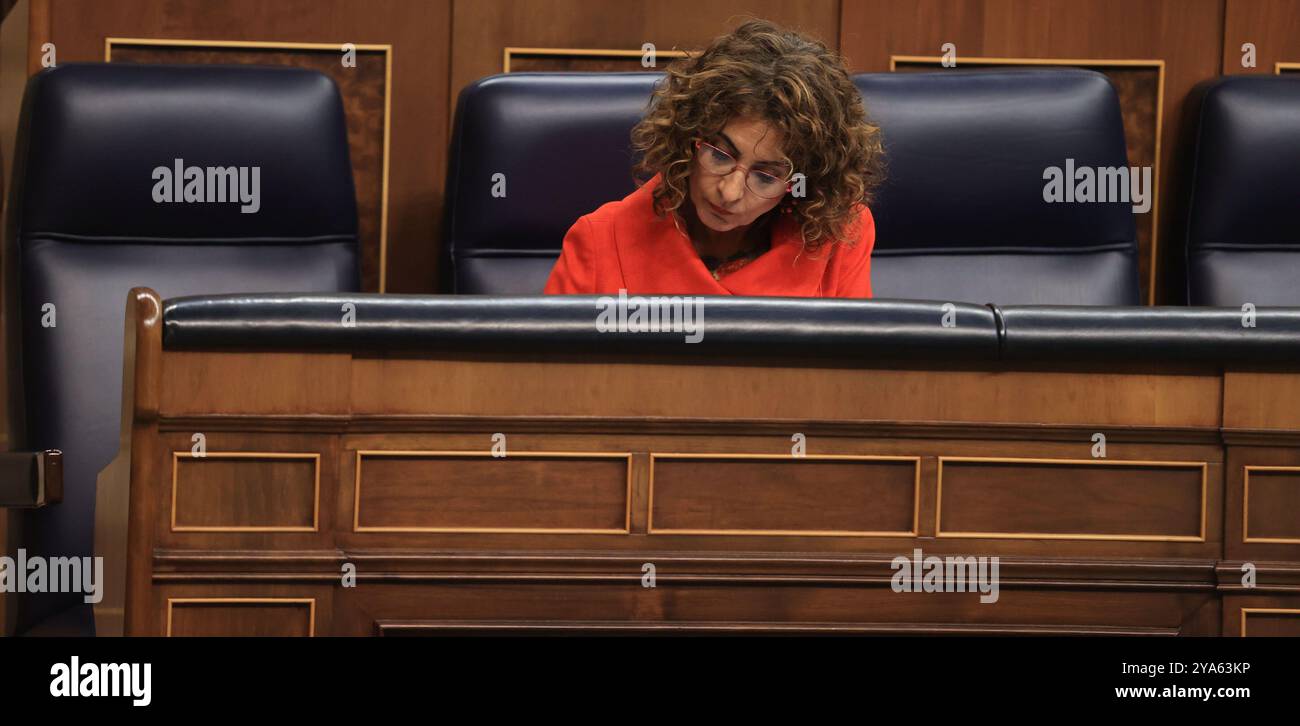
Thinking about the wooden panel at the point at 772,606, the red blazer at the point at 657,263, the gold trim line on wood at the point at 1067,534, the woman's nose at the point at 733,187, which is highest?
the woman's nose at the point at 733,187

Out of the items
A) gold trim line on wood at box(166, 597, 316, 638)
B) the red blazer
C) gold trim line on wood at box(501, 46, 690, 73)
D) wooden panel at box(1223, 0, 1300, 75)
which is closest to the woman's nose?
the red blazer

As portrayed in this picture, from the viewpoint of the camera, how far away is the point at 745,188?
1.46 meters

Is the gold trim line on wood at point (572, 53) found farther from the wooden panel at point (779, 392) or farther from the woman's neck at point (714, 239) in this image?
the wooden panel at point (779, 392)

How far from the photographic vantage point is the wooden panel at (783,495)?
1.09 m

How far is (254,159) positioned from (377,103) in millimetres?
362

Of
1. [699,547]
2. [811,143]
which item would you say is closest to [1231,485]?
[699,547]

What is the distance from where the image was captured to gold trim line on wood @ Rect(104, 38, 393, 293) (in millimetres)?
2137

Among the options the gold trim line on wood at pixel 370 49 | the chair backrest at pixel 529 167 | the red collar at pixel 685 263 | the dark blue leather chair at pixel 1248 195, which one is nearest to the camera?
the red collar at pixel 685 263

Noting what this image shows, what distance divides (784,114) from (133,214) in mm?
988

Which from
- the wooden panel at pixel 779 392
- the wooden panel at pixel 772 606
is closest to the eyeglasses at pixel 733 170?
the wooden panel at pixel 779 392

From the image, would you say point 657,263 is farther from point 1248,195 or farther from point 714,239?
point 1248,195

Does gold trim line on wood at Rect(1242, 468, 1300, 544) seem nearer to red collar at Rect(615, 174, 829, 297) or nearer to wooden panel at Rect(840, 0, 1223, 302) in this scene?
red collar at Rect(615, 174, 829, 297)

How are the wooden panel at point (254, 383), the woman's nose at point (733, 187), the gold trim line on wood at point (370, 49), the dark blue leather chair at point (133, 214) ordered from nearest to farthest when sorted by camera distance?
the wooden panel at point (254, 383)
the woman's nose at point (733, 187)
the dark blue leather chair at point (133, 214)
the gold trim line on wood at point (370, 49)
